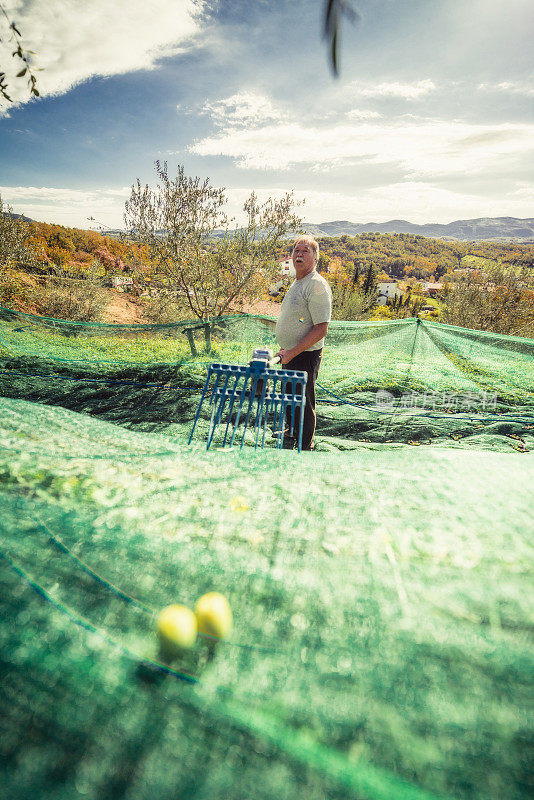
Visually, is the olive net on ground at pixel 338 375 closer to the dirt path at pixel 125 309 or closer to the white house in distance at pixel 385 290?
the dirt path at pixel 125 309

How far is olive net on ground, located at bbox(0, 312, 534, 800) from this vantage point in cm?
63

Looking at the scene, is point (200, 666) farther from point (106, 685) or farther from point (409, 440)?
point (409, 440)

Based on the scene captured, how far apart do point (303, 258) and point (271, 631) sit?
2.93m

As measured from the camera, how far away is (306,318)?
3191 mm

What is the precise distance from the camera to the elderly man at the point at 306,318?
3.04 metres

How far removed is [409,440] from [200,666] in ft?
12.7

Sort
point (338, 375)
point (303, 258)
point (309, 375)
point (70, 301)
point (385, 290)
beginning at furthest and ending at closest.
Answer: point (385, 290) → point (70, 301) → point (338, 375) → point (309, 375) → point (303, 258)

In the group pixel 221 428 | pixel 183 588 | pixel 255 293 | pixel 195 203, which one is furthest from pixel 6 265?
pixel 183 588

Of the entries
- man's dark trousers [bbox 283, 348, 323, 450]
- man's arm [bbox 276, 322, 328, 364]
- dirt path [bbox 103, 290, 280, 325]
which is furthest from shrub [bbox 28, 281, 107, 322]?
man's arm [bbox 276, 322, 328, 364]

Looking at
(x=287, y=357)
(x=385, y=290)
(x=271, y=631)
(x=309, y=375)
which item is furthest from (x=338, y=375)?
(x=385, y=290)

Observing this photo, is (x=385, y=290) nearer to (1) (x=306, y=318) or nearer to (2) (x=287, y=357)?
(1) (x=306, y=318)

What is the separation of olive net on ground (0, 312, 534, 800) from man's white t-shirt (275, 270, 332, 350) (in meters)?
1.70

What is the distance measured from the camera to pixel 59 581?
911mm

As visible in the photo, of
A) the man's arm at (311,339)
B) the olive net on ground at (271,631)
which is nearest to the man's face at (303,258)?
the man's arm at (311,339)
